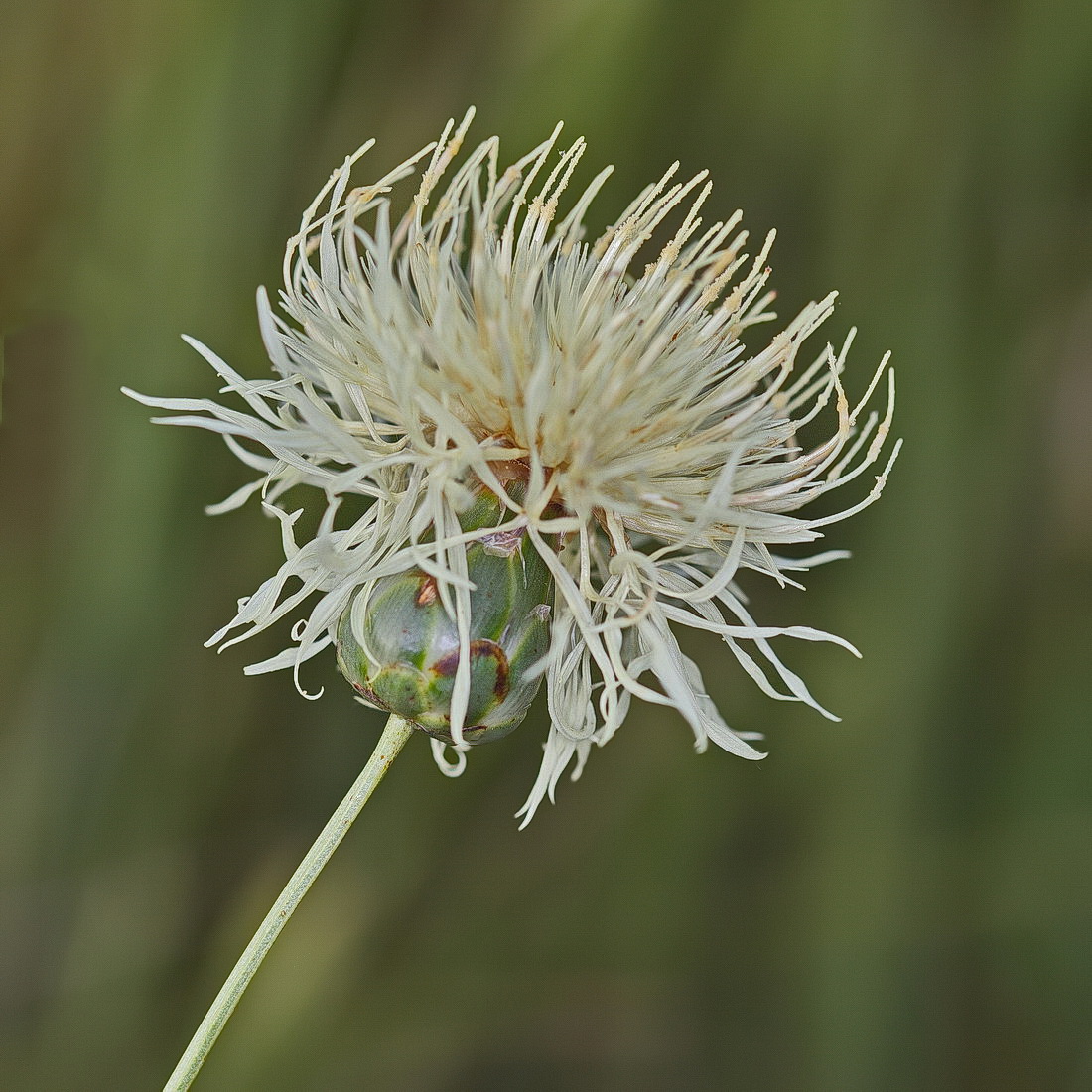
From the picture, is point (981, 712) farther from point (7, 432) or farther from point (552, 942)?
point (7, 432)

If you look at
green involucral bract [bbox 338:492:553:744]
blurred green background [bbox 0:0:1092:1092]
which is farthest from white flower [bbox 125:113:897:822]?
blurred green background [bbox 0:0:1092:1092]

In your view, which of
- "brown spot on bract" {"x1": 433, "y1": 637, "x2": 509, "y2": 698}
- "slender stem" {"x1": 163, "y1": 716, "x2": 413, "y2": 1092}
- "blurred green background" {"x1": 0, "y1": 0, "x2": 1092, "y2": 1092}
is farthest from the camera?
"blurred green background" {"x1": 0, "y1": 0, "x2": 1092, "y2": 1092}

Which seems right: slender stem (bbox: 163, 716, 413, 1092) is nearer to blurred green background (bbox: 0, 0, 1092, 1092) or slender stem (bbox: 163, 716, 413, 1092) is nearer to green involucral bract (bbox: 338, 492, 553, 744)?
green involucral bract (bbox: 338, 492, 553, 744)

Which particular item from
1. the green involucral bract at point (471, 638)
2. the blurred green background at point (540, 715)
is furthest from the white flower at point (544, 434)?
the blurred green background at point (540, 715)

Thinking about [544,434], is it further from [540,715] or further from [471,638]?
[540,715]

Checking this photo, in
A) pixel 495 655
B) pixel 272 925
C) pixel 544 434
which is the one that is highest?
pixel 544 434

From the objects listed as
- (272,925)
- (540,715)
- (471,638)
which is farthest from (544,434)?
(540,715)

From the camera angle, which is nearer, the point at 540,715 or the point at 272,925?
the point at 272,925
